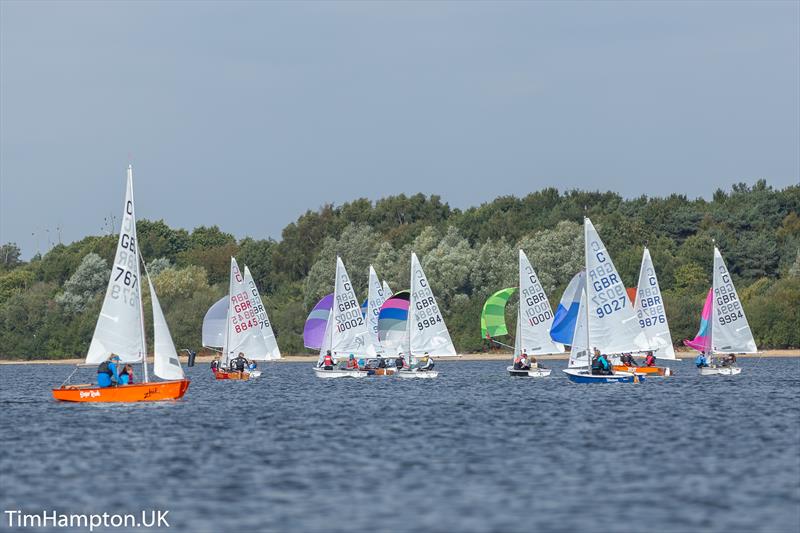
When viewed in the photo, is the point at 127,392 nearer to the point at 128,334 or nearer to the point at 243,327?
the point at 128,334

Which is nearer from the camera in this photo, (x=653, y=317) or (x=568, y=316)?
(x=568, y=316)

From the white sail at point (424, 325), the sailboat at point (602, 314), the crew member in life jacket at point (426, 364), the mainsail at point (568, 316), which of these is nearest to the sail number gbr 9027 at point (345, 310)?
the white sail at point (424, 325)

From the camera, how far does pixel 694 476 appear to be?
3128 cm

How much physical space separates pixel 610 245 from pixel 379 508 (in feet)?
355

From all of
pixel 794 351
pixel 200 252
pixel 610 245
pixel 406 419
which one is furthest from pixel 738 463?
pixel 200 252

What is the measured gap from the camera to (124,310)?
5131 cm

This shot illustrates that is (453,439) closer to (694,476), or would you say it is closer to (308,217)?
(694,476)

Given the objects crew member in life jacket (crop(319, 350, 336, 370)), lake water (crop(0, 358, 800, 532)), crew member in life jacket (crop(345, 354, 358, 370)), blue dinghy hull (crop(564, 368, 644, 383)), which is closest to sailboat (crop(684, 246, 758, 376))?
blue dinghy hull (crop(564, 368, 644, 383))

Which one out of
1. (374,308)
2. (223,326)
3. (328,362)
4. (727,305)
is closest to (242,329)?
(223,326)

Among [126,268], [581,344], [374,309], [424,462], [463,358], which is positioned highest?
[374,309]

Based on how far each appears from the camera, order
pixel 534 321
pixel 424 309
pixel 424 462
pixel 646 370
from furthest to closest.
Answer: pixel 424 309, pixel 534 321, pixel 646 370, pixel 424 462

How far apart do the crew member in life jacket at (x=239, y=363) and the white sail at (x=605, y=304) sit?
25.6 m

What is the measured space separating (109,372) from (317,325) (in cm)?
3944

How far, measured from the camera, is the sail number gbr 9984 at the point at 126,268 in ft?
169
